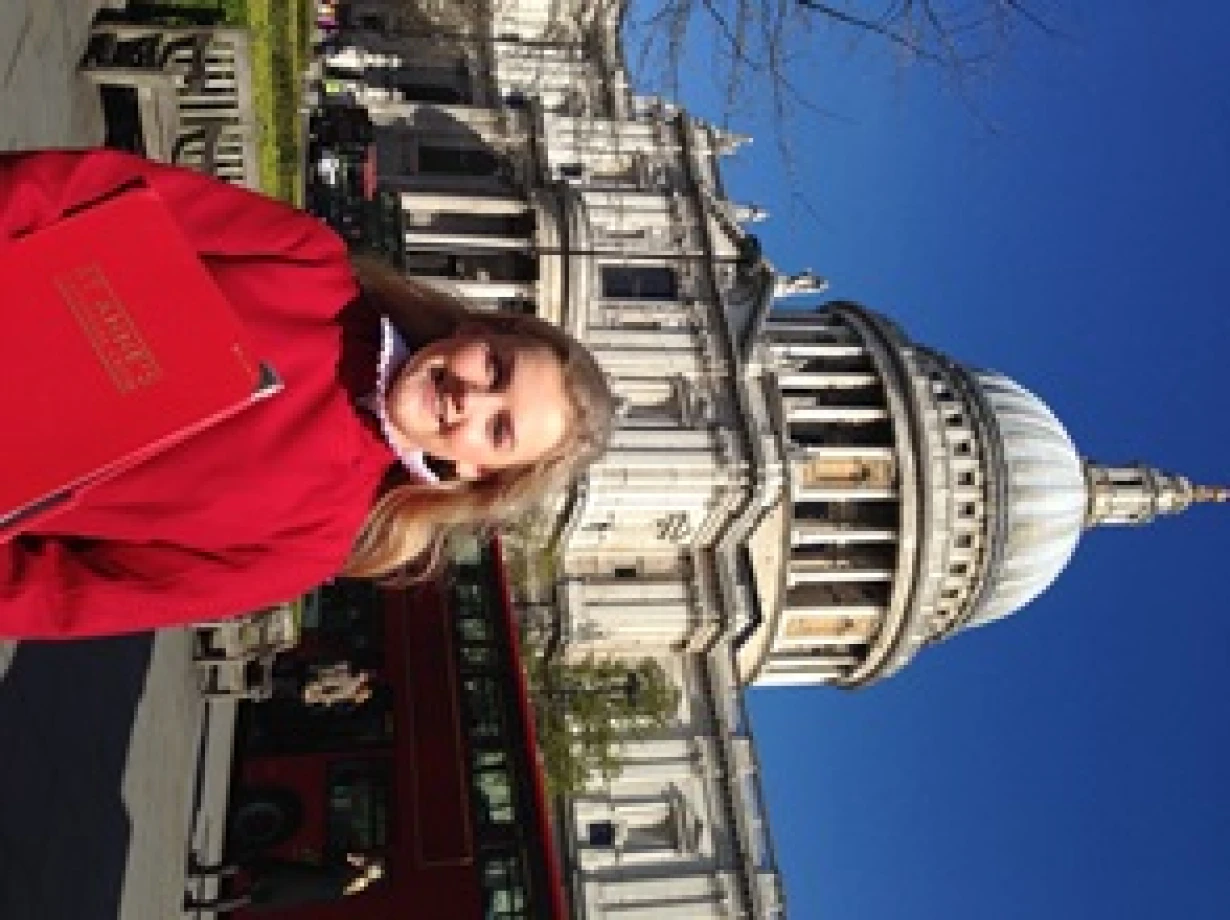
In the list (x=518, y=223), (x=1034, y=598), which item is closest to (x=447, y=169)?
(x=518, y=223)

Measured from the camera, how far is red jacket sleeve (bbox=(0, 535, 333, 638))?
4.33 meters

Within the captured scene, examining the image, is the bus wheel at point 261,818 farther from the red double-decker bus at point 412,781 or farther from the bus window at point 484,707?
the bus window at point 484,707

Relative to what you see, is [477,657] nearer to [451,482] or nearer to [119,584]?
[451,482]

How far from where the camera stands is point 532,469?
5.38 metres

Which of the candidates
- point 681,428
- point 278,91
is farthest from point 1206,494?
point 278,91

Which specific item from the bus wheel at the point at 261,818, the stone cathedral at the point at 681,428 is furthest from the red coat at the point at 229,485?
the stone cathedral at the point at 681,428

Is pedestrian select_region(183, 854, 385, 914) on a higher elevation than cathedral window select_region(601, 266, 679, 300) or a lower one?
lower

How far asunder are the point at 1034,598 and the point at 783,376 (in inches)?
754

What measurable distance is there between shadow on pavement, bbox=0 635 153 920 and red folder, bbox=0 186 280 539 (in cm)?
771

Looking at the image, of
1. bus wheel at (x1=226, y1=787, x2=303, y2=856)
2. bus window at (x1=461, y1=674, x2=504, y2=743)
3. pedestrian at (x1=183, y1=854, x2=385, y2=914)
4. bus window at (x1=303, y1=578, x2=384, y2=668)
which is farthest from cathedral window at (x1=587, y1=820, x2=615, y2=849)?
pedestrian at (x1=183, y1=854, x2=385, y2=914)

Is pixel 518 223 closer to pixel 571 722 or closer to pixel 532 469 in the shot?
pixel 571 722

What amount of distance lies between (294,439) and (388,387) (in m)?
0.45

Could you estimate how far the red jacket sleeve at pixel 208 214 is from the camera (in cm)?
395

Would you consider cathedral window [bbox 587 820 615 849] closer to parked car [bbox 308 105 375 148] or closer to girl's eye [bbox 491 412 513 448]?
parked car [bbox 308 105 375 148]
